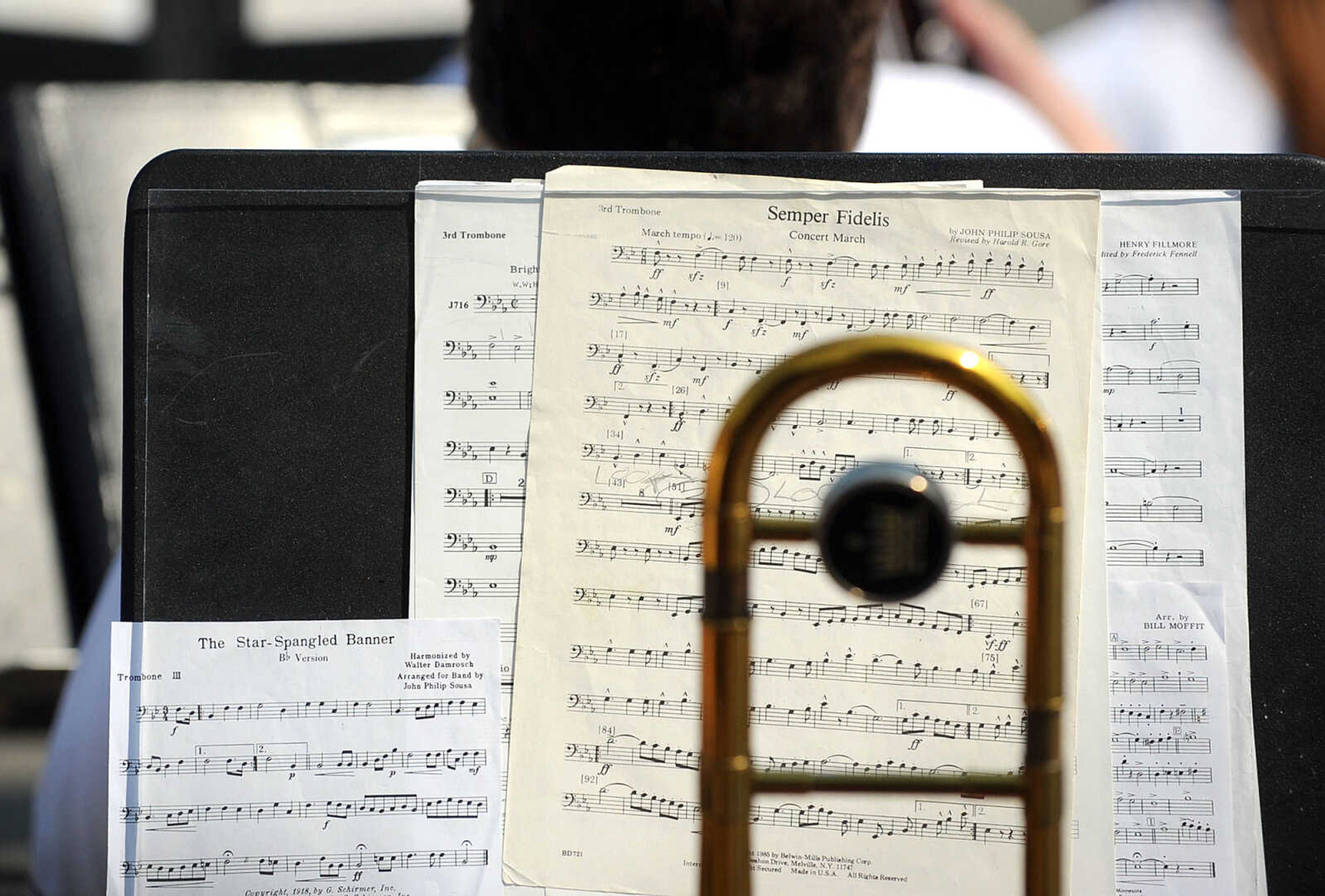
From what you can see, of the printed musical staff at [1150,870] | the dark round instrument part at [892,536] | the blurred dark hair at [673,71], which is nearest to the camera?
the dark round instrument part at [892,536]

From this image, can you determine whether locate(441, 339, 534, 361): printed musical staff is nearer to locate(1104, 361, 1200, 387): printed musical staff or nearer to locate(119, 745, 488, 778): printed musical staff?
locate(119, 745, 488, 778): printed musical staff

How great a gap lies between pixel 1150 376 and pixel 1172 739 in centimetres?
24

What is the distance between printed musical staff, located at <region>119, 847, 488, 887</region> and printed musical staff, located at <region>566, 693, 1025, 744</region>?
0.14 meters

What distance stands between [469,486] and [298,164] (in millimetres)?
259

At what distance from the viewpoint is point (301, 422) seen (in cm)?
79

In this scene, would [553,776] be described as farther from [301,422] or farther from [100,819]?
[100,819]

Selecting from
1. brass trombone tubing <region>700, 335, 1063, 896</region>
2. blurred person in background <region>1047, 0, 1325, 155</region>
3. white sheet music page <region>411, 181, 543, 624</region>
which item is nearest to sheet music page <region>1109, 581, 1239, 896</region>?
brass trombone tubing <region>700, 335, 1063, 896</region>

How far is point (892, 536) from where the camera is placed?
0.50m

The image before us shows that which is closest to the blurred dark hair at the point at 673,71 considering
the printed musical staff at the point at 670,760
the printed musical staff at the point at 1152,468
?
the printed musical staff at the point at 1152,468

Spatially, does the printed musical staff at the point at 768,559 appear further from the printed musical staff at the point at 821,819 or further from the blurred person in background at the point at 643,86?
the blurred person in background at the point at 643,86

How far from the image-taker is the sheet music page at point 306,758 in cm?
76

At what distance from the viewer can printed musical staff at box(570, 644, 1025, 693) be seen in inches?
29.7

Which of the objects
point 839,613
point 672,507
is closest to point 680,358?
point 672,507

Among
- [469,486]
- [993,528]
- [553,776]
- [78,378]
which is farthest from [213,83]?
[993,528]
